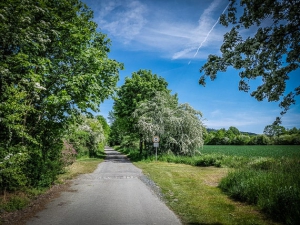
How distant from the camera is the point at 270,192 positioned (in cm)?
669

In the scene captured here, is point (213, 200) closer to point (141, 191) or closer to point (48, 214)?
point (141, 191)

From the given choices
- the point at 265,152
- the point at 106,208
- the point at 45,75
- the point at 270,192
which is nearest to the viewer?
the point at 270,192

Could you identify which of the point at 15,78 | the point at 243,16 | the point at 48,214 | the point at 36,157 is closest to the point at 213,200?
the point at 48,214

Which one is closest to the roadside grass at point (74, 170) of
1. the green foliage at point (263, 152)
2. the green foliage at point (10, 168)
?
the green foliage at point (10, 168)

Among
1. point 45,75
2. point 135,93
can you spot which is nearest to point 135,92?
point 135,93

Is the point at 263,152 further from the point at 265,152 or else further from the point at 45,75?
the point at 45,75

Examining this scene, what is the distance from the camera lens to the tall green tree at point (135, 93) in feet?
92.8

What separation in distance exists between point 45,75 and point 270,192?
35.1 ft

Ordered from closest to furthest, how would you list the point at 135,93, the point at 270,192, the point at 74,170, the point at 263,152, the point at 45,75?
the point at 270,192, the point at 45,75, the point at 74,170, the point at 135,93, the point at 263,152

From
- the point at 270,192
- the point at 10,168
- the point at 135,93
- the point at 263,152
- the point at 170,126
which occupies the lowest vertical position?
the point at 263,152

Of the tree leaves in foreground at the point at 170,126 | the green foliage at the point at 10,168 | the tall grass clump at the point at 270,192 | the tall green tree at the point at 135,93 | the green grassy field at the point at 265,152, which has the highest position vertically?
the tall green tree at the point at 135,93

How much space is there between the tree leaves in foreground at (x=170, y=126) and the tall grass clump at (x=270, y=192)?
15121mm

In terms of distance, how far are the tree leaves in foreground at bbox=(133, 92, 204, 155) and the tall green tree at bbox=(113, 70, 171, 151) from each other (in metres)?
2.33

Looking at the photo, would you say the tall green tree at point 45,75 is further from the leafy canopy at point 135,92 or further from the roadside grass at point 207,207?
the leafy canopy at point 135,92
